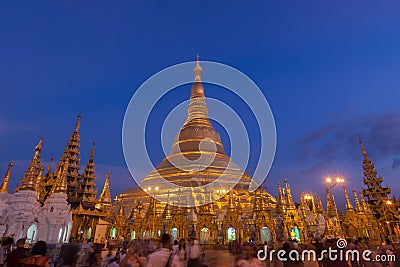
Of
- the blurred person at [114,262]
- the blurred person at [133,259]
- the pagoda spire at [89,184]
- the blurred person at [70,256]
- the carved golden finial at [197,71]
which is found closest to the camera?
the blurred person at [133,259]

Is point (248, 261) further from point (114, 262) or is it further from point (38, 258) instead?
point (114, 262)

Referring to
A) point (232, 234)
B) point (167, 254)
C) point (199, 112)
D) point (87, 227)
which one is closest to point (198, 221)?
point (232, 234)

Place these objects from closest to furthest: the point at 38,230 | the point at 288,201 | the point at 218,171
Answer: the point at 38,230 → the point at 288,201 → the point at 218,171

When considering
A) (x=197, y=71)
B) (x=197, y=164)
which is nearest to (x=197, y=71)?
(x=197, y=71)

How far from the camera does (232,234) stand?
2556cm

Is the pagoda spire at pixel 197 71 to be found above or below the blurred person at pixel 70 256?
above

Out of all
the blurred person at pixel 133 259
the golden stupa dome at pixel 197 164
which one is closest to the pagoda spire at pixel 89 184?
the golden stupa dome at pixel 197 164

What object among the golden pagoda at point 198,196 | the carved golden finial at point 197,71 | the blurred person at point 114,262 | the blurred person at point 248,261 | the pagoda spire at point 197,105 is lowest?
the blurred person at point 114,262

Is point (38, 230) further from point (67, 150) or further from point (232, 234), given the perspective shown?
point (232, 234)

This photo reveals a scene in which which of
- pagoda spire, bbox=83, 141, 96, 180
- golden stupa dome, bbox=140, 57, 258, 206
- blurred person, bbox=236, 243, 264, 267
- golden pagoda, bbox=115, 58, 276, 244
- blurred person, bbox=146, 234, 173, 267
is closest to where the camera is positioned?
blurred person, bbox=146, 234, 173, 267

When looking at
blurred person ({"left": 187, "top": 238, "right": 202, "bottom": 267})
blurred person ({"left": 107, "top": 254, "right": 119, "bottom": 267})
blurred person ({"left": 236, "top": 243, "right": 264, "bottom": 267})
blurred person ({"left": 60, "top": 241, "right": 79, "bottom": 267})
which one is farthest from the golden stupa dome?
blurred person ({"left": 236, "top": 243, "right": 264, "bottom": 267})

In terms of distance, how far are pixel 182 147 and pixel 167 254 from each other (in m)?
41.8

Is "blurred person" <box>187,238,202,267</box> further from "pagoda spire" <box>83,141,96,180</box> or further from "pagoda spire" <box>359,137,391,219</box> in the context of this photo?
"pagoda spire" <box>359,137,391,219</box>

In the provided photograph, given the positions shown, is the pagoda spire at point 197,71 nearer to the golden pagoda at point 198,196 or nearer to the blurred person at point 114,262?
the golden pagoda at point 198,196
